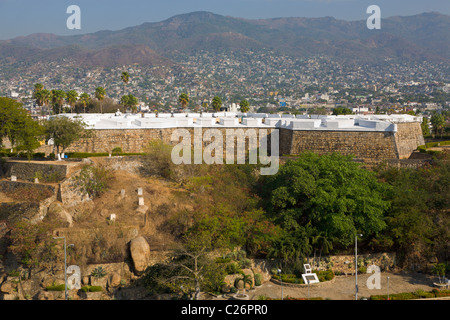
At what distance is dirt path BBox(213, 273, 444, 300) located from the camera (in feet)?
80.8

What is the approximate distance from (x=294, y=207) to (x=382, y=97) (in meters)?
173

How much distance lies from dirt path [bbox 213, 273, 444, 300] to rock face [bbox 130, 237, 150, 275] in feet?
16.0

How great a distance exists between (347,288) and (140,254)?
38.7 ft

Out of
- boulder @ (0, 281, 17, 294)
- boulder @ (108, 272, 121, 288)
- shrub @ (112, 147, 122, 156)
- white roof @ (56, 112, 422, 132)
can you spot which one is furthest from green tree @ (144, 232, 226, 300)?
white roof @ (56, 112, 422, 132)

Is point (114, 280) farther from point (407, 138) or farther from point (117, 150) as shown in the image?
point (407, 138)

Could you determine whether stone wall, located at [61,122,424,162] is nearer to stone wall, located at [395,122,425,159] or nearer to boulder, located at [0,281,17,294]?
stone wall, located at [395,122,425,159]

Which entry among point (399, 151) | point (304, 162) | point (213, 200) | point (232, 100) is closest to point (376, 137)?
point (399, 151)

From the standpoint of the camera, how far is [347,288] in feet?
84.6

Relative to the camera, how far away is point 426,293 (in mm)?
24359

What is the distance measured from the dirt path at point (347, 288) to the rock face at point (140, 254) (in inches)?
192

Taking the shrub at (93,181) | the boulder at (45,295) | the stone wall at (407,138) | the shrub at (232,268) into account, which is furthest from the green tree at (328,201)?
the boulder at (45,295)

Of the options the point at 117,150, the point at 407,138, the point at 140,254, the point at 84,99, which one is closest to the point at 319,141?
the point at 407,138

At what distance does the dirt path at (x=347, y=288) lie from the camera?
80.8 ft
